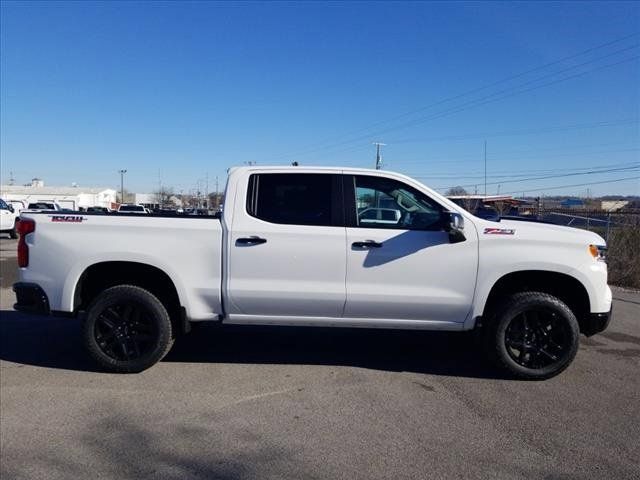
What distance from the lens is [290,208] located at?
523 cm

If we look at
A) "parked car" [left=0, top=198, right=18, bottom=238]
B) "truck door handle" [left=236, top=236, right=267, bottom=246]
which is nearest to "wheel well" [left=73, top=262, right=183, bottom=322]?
"truck door handle" [left=236, top=236, right=267, bottom=246]

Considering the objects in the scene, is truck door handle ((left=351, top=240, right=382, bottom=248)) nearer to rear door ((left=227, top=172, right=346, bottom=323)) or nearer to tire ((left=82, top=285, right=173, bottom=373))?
rear door ((left=227, top=172, right=346, bottom=323))

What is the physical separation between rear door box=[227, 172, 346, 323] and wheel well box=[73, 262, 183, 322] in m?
0.66

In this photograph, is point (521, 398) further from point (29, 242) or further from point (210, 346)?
point (29, 242)

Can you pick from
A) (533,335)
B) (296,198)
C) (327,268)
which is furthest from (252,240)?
(533,335)

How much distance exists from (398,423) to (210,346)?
2.76 m

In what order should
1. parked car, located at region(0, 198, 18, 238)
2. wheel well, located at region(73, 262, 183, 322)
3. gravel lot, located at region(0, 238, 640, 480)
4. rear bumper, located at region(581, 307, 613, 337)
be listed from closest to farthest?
1. gravel lot, located at region(0, 238, 640, 480)
2. rear bumper, located at region(581, 307, 613, 337)
3. wheel well, located at region(73, 262, 183, 322)
4. parked car, located at region(0, 198, 18, 238)

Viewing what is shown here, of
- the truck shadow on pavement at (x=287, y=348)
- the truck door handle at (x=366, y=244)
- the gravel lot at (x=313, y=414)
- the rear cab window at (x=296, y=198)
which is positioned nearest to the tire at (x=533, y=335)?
the gravel lot at (x=313, y=414)

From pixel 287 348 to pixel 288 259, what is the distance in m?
1.49

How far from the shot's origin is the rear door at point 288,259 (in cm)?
505

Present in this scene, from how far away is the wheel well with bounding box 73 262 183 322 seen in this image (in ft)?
17.4

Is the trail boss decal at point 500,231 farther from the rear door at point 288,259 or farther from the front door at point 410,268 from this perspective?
the rear door at point 288,259

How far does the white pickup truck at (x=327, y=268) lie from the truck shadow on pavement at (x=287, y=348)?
1.84ft

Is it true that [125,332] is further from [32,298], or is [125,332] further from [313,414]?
[313,414]
